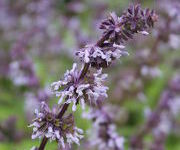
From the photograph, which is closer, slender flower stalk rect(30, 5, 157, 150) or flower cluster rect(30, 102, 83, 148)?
slender flower stalk rect(30, 5, 157, 150)

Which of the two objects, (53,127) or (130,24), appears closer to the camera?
(130,24)

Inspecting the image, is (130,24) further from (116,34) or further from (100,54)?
(100,54)

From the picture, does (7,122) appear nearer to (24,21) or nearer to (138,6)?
(138,6)

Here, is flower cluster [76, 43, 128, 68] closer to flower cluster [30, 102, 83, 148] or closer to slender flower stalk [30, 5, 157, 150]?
slender flower stalk [30, 5, 157, 150]

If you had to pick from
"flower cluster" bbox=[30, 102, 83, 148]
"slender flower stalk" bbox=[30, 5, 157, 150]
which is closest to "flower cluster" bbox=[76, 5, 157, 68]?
"slender flower stalk" bbox=[30, 5, 157, 150]

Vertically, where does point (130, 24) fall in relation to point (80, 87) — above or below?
above

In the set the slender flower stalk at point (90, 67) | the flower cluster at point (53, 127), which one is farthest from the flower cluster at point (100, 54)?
the flower cluster at point (53, 127)

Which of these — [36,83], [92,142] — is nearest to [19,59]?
[36,83]

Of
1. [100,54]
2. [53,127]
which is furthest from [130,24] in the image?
[53,127]
